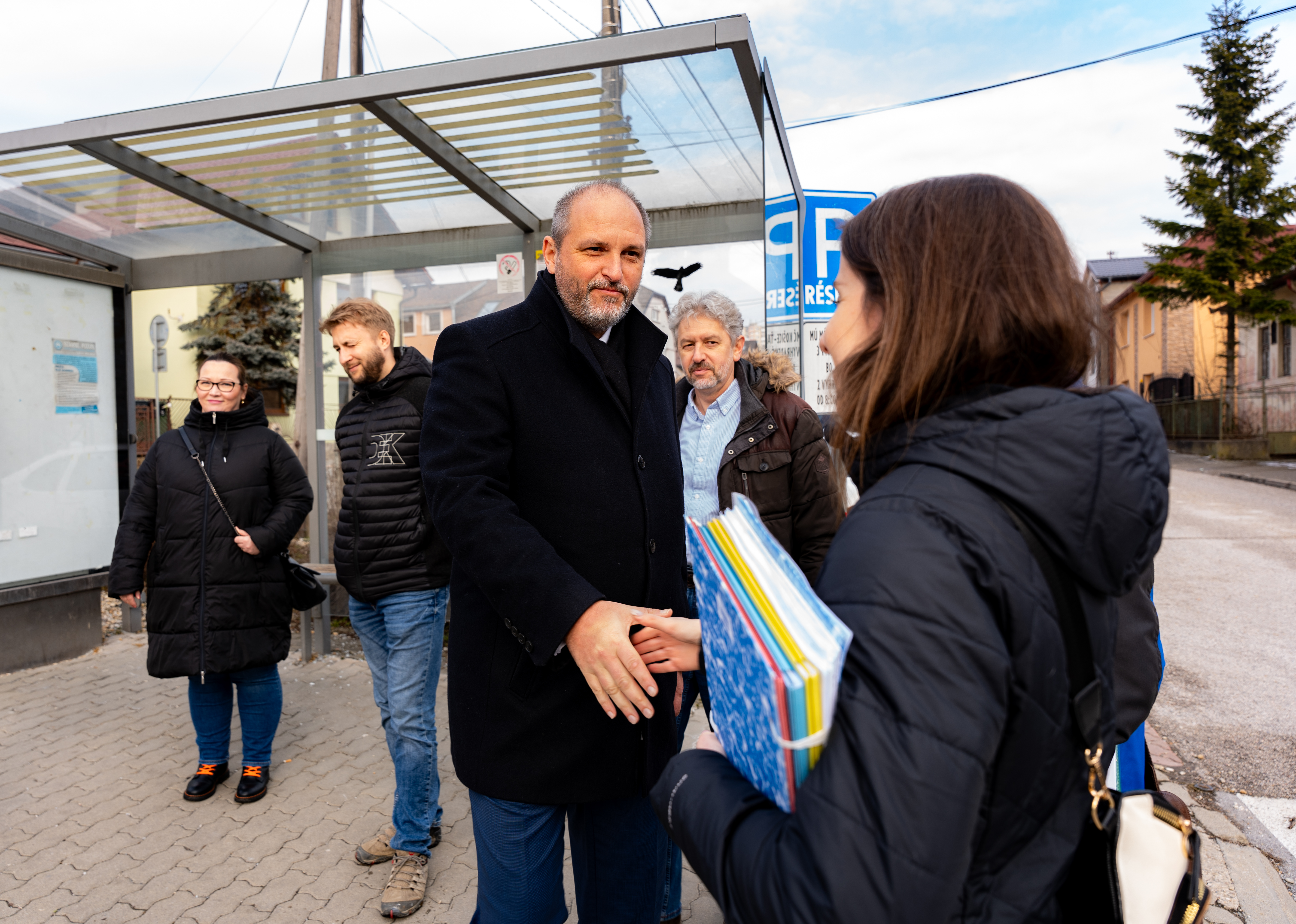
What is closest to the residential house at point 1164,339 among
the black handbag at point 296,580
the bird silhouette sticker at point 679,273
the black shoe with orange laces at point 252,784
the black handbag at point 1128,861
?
the bird silhouette sticker at point 679,273

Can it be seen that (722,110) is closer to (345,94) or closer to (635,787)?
(345,94)

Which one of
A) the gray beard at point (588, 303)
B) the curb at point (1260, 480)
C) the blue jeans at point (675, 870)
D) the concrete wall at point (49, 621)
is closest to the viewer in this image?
the gray beard at point (588, 303)

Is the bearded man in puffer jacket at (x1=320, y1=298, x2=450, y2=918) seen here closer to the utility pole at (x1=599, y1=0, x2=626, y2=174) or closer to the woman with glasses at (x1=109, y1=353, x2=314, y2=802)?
the woman with glasses at (x1=109, y1=353, x2=314, y2=802)

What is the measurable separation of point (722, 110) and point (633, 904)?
3568 millimetres

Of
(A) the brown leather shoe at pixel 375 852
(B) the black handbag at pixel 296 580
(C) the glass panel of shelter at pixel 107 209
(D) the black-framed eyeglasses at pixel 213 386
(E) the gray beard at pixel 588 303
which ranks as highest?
(C) the glass panel of shelter at pixel 107 209

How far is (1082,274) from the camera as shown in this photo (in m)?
1.04

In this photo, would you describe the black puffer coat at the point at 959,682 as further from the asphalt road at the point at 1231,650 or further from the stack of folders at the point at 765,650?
the asphalt road at the point at 1231,650

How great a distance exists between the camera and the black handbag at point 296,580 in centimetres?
375

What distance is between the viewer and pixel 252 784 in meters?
3.70

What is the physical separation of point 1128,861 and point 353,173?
5.40 metres

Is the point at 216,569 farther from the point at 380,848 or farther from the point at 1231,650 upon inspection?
the point at 1231,650

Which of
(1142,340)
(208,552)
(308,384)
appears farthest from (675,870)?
(1142,340)

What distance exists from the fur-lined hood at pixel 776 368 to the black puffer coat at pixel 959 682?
2.20 metres

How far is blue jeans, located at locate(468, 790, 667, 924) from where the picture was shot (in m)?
1.83
